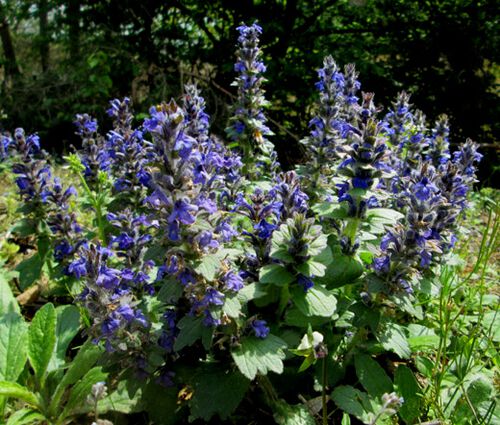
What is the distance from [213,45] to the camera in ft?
29.4

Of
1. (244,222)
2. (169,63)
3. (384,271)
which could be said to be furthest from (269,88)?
(384,271)

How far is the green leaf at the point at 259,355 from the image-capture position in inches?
77.9

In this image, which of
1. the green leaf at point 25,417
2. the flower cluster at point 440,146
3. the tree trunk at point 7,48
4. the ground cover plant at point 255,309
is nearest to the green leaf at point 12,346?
the ground cover plant at point 255,309

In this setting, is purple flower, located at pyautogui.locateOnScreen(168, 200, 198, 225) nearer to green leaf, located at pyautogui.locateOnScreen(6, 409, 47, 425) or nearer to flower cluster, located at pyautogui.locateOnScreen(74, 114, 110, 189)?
green leaf, located at pyautogui.locateOnScreen(6, 409, 47, 425)

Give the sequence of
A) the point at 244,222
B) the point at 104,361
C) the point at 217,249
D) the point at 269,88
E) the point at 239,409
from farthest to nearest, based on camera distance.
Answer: the point at 269,88
the point at 244,222
the point at 239,409
the point at 104,361
the point at 217,249

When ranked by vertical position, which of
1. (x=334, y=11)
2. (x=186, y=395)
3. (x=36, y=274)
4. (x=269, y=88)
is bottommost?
(x=186, y=395)

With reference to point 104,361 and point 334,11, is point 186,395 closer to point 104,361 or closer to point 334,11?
point 104,361

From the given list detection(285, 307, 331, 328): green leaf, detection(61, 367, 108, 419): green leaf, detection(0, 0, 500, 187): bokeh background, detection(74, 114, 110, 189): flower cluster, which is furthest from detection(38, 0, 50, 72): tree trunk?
detection(285, 307, 331, 328): green leaf

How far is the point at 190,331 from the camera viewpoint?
2037mm

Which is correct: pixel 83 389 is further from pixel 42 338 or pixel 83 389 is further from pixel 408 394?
pixel 408 394

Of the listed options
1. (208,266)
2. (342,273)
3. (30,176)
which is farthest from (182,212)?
(30,176)

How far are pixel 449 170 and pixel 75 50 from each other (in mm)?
8856

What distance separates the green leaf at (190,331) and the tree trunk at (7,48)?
1054 cm

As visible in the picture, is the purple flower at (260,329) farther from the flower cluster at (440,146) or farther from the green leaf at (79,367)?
the flower cluster at (440,146)
